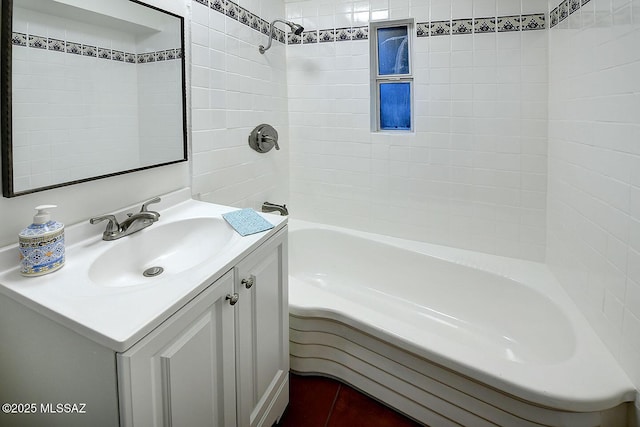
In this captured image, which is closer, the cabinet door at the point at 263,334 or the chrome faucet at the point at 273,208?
the cabinet door at the point at 263,334

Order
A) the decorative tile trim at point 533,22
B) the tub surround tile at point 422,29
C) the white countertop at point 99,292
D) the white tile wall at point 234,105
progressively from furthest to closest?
1. the tub surround tile at point 422,29
2. the decorative tile trim at point 533,22
3. the white tile wall at point 234,105
4. the white countertop at point 99,292

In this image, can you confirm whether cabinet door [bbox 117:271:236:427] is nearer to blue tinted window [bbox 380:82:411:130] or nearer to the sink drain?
the sink drain

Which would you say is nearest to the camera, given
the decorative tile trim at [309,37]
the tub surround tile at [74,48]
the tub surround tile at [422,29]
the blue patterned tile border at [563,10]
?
the tub surround tile at [74,48]

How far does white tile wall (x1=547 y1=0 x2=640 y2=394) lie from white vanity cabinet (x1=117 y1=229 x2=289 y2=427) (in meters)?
1.18

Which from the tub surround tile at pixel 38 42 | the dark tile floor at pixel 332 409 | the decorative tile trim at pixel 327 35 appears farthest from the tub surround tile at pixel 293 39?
the dark tile floor at pixel 332 409

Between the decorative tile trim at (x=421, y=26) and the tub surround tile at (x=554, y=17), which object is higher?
the decorative tile trim at (x=421, y=26)

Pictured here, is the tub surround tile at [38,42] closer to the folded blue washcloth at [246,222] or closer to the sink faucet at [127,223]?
the sink faucet at [127,223]

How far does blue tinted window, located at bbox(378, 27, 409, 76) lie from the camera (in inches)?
91.2

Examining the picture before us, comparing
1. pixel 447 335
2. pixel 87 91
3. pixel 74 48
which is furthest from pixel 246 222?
pixel 447 335

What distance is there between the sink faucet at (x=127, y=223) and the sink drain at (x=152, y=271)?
14cm

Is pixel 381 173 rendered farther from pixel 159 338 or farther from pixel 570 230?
pixel 159 338

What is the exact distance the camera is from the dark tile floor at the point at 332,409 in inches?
61.7

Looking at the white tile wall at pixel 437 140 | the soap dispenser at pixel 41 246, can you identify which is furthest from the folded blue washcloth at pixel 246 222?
the white tile wall at pixel 437 140

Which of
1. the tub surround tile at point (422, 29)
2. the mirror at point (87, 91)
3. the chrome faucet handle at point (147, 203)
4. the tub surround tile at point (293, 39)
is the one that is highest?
the tub surround tile at point (293, 39)
